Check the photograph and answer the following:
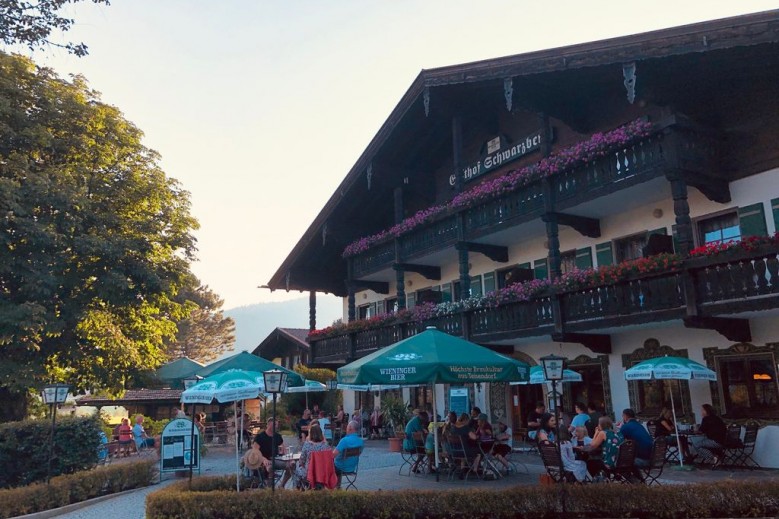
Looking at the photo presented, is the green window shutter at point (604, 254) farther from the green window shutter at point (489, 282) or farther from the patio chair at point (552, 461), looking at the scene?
the patio chair at point (552, 461)

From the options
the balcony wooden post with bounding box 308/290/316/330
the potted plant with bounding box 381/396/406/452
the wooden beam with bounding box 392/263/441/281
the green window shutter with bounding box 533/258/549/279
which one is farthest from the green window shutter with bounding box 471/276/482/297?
the balcony wooden post with bounding box 308/290/316/330

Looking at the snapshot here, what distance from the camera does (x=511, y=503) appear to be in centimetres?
852

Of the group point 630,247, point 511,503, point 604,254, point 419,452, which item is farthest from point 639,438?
point 604,254

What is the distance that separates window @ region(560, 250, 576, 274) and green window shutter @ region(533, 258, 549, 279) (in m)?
0.47

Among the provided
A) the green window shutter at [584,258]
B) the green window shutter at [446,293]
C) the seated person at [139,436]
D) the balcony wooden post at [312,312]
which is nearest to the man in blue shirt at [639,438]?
the green window shutter at [584,258]

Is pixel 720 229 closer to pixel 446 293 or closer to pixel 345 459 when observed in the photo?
pixel 345 459

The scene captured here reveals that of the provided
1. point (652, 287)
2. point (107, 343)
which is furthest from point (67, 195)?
point (652, 287)

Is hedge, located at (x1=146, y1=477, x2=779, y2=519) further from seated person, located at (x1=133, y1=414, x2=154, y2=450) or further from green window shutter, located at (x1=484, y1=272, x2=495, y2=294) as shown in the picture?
seated person, located at (x1=133, y1=414, x2=154, y2=450)

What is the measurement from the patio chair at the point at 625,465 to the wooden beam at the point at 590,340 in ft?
18.3

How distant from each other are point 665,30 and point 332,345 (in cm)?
1644

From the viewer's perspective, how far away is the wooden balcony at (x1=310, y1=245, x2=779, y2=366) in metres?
11.5

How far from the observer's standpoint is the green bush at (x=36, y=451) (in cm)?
1320

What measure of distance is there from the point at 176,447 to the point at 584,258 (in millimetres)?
11281

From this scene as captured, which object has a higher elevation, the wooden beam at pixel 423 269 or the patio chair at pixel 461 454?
the wooden beam at pixel 423 269
